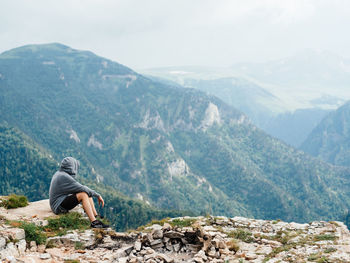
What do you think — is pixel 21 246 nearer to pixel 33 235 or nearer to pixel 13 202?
pixel 33 235

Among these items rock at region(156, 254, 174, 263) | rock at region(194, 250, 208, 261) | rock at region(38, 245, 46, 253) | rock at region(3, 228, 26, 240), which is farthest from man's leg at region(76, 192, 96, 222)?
rock at region(194, 250, 208, 261)

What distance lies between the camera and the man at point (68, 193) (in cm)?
1464

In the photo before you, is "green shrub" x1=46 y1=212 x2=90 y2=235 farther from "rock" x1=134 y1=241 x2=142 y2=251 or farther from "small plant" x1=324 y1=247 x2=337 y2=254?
"small plant" x1=324 y1=247 x2=337 y2=254

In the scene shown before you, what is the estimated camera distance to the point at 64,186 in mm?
→ 14969

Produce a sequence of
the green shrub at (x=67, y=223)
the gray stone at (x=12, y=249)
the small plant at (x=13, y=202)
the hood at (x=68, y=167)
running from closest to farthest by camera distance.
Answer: the gray stone at (x=12, y=249)
the green shrub at (x=67, y=223)
the hood at (x=68, y=167)
the small plant at (x=13, y=202)

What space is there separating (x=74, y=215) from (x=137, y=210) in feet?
513

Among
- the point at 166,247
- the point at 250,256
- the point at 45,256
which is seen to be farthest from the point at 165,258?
the point at 45,256

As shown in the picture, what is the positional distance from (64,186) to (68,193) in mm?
457

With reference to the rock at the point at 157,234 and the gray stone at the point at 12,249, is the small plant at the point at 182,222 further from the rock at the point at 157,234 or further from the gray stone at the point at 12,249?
the gray stone at the point at 12,249

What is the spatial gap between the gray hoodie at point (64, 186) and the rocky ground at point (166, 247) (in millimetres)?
939

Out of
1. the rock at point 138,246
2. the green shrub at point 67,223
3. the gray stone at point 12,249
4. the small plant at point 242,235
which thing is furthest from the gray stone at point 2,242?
the small plant at point 242,235

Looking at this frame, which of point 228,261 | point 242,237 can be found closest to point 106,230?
point 228,261

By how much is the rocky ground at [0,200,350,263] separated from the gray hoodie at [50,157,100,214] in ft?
3.08

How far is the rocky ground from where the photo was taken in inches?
434
